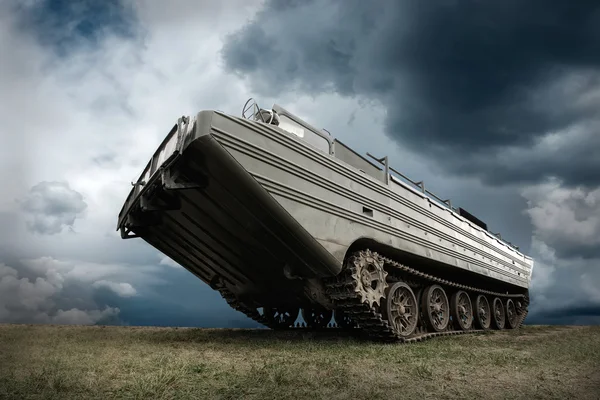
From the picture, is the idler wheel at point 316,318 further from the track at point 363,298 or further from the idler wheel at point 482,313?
the idler wheel at point 482,313

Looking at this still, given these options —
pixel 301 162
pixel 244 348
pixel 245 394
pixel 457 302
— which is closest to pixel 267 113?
pixel 301 162

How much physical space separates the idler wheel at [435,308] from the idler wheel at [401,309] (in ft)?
1.93

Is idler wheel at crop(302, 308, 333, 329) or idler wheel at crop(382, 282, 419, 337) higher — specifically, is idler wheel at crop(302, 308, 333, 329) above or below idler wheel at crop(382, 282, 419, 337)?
below

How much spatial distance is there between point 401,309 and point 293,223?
3658 mm

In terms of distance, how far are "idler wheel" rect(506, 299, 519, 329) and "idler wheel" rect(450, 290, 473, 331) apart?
4.31m

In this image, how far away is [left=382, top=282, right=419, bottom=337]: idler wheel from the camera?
28.4 ft

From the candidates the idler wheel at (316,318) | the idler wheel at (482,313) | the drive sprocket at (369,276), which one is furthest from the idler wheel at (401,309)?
the idler wheel at (482,313)

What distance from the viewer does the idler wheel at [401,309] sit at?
8.65m

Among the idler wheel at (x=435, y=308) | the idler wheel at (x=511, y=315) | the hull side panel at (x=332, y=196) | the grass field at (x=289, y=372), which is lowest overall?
the idler wheel at (x=511, y=315)

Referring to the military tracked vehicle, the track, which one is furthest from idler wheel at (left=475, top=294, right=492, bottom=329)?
the track

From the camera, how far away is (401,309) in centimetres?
913

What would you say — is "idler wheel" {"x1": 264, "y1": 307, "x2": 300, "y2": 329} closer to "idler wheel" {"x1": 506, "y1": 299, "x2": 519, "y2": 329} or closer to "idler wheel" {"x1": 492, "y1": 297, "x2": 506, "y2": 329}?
"idler wheel" {"x1": 492, "y1": 297, "x2": 506, "y2": 329}

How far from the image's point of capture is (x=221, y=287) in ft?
36.1

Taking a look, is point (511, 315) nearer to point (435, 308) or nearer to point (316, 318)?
point (435, 308)
